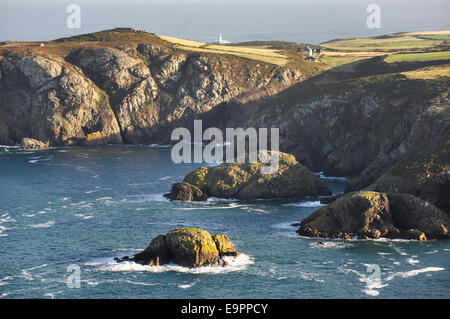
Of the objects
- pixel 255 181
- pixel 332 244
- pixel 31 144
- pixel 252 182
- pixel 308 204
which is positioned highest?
pixel 31 144

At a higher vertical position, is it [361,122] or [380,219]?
[361,122]

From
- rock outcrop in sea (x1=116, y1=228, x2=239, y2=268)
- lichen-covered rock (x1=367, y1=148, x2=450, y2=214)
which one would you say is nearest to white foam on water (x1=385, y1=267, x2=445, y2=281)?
rock outcrop in sea (x1=116, y1=228, x2=239, y2=268)

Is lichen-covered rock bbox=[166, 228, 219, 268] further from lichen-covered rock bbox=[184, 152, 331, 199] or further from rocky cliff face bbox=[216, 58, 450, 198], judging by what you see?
rocky cliff face bbox=[216, 58, 450, 198]

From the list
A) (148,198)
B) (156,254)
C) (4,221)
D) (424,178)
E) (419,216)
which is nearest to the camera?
(156,254)

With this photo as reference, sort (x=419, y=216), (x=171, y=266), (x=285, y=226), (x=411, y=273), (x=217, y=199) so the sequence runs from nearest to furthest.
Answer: (x=411, y=273) < (x=171, y=266) < (x=419, y=216) < (x=285, y=226) < (x=217, y=199)

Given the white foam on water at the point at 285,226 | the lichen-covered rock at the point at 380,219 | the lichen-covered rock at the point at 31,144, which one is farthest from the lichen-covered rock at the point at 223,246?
the lichen-covered rock at the point at 31,144

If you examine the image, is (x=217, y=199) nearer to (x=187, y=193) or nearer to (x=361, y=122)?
(x=187, y=193)

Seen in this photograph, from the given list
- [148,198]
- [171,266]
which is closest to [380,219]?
[171,266]

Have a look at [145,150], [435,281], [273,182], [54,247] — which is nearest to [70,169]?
[145,150]
